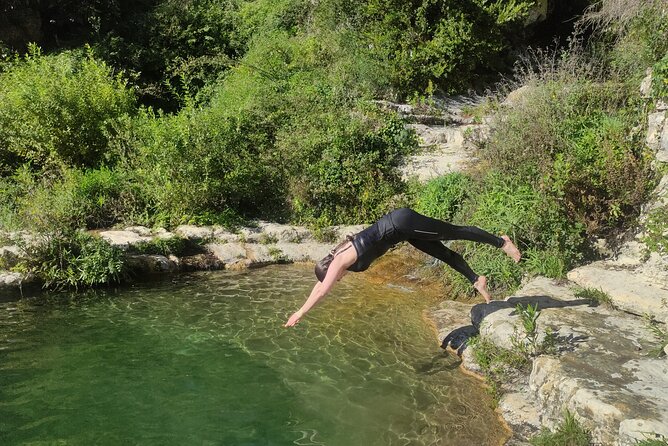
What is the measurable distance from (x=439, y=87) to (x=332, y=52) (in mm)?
3311

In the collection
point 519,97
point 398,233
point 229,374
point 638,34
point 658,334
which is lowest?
Result: point 229,374

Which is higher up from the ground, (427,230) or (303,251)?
(427,230)

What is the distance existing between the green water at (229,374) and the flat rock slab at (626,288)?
2038 mm

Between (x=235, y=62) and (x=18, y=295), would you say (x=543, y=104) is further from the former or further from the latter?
(x=235, y=62)

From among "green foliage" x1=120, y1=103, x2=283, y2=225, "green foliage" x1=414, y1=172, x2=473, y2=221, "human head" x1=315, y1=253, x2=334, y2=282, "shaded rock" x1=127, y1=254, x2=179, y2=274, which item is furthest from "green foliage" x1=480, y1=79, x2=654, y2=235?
"shaded rock" x1=127, y1=254, x2=179, y2=274

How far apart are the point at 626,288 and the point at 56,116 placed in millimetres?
11063

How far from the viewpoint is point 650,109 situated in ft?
25.2

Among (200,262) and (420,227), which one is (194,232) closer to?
(200,262)

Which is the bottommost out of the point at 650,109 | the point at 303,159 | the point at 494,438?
the point at 494,438

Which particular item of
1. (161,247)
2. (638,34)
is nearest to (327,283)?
(161,247)

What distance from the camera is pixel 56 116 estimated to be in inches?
441

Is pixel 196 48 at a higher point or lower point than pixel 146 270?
higher

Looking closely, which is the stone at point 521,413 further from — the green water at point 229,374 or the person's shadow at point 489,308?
the person's shadow at point 489,308

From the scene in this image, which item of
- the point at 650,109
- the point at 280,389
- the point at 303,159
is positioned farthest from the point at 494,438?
the point at 303,159
